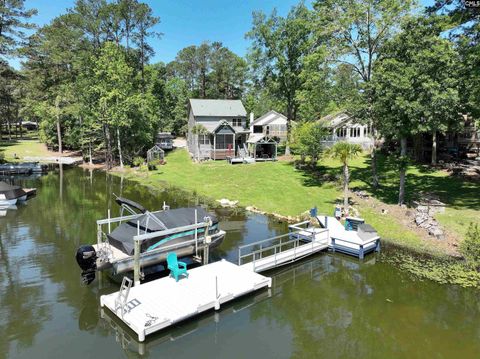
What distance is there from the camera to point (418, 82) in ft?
71.6

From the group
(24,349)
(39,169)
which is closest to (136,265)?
(24,349)

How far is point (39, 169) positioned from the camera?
45375mm

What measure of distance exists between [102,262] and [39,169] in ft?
123

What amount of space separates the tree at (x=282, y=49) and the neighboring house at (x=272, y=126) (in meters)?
8.67

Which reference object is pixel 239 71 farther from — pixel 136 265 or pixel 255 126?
pixel 136 265

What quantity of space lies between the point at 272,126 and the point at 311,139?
19715 millimetres

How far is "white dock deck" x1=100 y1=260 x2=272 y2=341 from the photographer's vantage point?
1136 cm

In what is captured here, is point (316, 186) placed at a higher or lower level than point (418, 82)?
lower

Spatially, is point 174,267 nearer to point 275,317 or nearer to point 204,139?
point 275,317

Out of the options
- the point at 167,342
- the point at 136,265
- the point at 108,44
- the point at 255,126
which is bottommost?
the point at 167,342

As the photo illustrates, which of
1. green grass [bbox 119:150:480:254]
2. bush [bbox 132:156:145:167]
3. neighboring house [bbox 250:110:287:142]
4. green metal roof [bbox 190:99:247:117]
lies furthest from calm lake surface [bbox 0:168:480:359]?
neighboring house [bbox 250:110:287:142]

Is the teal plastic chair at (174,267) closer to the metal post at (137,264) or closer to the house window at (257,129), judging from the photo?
the metal post at (137,264)

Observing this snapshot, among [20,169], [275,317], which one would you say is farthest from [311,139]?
[20,169]

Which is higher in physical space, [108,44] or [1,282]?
[108,44]
